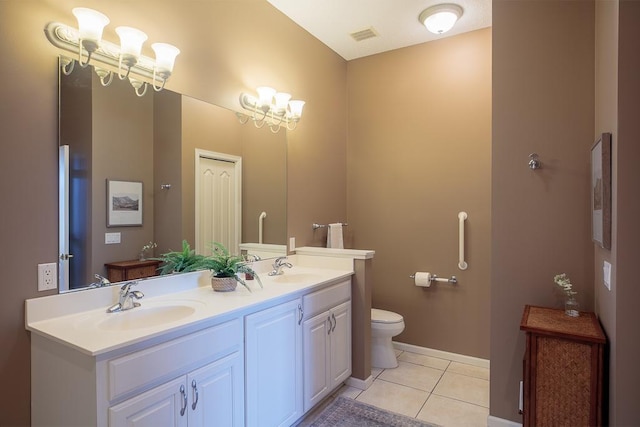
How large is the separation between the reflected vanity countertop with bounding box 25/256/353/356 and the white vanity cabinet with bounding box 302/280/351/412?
0.54 ft

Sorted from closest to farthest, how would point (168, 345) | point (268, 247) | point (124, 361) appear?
point (124, 361)
point (168, 345)
point (268, 247)

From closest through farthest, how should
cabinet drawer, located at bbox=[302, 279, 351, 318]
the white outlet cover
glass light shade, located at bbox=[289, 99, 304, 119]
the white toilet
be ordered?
1. the white outlet cover
2. cabinet drawer, located at bbox=[302, 279, 351, 318]
3. glass light shade, located at bbox=[289, 99, 304, 119]
4. the white toilet

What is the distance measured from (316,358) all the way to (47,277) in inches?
61.3

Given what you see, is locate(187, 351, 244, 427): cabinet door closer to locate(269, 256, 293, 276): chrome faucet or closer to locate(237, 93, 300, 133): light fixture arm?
locate(269, 256, 293, 276): chrome faucet

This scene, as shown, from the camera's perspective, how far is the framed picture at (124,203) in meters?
1.82

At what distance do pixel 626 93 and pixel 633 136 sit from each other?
0.60 ft

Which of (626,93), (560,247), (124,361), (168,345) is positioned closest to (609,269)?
(560,247)

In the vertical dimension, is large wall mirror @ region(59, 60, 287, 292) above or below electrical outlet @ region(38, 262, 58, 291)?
above

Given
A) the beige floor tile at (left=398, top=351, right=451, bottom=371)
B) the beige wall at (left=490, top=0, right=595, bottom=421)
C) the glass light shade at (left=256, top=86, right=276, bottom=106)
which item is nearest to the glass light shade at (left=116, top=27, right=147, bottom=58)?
the glass light shade at (left=256, top=86, right=276, bottom=106)

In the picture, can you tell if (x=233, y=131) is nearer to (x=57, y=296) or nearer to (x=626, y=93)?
(x=57, y=296)

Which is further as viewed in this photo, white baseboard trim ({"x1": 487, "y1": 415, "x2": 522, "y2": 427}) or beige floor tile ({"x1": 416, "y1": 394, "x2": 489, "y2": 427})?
beige floor tile ({"x1": 416, "y1": 394, "x2": 489, "y2": 427})

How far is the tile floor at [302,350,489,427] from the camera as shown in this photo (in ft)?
7.99

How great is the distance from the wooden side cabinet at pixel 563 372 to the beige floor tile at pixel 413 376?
1.11 metres

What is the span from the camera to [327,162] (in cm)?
359
